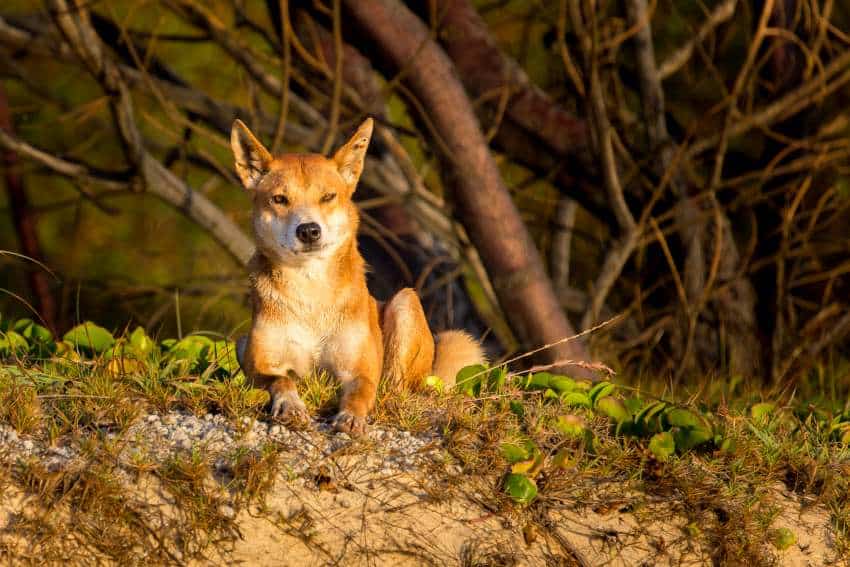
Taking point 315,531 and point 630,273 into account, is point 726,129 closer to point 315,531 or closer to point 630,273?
point 630,273

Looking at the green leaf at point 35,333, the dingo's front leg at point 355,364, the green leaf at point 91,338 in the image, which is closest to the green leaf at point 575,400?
the dingo's front leg at point 355,364

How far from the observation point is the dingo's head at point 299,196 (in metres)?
4.43

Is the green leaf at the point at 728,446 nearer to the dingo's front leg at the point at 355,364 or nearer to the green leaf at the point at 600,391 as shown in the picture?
the green leaf at the point at 600,391

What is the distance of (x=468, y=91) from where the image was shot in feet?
28.9

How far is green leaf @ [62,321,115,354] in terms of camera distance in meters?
5.29

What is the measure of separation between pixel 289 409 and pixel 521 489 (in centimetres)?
87

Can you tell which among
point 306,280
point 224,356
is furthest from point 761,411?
point 224,356

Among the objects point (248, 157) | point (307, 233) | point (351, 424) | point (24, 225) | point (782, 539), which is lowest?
point (24, 225)

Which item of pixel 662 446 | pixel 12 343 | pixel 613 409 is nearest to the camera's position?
pixel 662 446

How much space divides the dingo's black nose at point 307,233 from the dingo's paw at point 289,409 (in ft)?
1.94

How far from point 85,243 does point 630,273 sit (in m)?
5.99

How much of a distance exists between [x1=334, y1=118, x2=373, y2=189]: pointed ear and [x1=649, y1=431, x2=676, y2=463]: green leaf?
5.22ft

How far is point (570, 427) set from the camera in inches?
174

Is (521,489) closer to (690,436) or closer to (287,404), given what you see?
(690,436)
